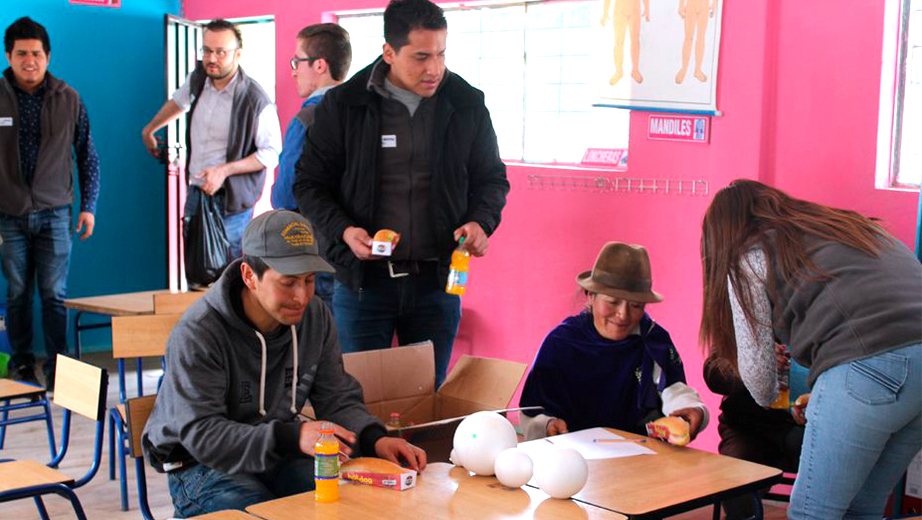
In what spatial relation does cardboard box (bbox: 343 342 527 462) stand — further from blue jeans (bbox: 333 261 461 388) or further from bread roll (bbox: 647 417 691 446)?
bread roll (bbox: 647 417 691 446)

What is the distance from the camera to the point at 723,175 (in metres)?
4.50

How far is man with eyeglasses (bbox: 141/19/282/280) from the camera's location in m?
5.97

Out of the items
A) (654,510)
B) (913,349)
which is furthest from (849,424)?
(654,510)

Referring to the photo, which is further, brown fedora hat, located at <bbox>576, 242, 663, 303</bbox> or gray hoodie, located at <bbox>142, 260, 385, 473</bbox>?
brown fedora hat, located at <bbox>576, 242, 663, 303</bbox>

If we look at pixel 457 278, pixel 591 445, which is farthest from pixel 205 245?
pixel 591 445

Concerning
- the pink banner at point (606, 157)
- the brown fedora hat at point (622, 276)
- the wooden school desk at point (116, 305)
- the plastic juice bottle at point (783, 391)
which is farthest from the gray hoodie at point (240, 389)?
the wooden school desk at point (116, 305)

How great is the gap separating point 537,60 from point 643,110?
885 mm

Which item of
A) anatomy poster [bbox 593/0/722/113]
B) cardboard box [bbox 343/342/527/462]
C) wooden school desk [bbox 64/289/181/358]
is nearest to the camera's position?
cardboard box [bbox 343/342/527/462]

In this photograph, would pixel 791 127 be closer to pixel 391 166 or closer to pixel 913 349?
pixel 391 166

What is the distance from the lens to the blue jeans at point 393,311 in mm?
3646

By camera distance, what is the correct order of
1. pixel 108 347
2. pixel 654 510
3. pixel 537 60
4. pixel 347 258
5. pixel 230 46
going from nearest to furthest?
pixel 654 510 < pixel 347 258 < pixel 537 60 < pixel 230 46 < pixel 108 347

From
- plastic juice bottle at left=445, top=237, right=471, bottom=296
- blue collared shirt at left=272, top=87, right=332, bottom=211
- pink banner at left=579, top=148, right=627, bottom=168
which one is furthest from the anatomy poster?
plastic juice bottle at left=445, top=237, right=471, bottom=296

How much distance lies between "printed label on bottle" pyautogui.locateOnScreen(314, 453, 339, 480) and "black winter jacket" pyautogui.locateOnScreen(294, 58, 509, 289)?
1378 mm

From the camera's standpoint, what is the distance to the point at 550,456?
2.35 meters
